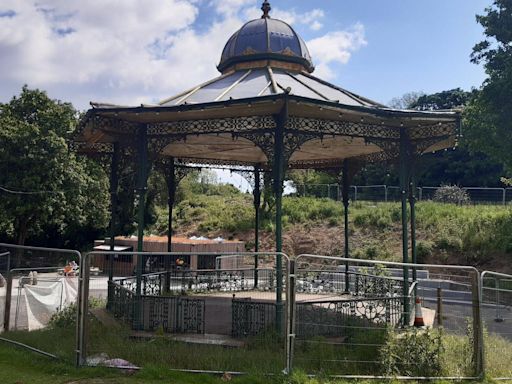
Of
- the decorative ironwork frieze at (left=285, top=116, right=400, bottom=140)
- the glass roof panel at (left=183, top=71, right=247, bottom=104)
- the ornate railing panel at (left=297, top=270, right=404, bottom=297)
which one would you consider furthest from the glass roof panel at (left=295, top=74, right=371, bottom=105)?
the ornate railing panel at (left=297, top=270, right=404, bottom=297)

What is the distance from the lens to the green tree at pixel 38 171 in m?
28.2

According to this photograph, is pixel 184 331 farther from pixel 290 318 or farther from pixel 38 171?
pixel 38 171

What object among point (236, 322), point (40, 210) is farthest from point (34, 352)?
point (40, 210)

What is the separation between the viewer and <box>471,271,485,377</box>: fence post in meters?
6.07

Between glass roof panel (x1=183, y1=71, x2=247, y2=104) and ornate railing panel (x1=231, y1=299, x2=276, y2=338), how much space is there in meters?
3.84

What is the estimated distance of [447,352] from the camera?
20.8ft

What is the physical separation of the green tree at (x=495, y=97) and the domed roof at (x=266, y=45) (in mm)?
12023

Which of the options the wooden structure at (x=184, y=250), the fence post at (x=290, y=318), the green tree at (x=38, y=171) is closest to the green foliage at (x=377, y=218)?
the wooden structure at (x=184, y=250)

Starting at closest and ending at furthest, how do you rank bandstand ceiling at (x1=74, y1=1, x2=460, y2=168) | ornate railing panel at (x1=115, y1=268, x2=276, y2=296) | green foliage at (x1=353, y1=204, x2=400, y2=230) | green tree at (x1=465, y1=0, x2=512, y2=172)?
bandstand ceiling at (x1=74, y1=1, x2=460, y2=168) < ornate railing panel at (x1=115, y1=268, x2=276, y2=296) < green tree at (x1=465, y1=0, x2=512, y2=172) < green foliage at (x1=353, y1=204, x2=400, y2=230)

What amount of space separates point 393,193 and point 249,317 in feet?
92.8

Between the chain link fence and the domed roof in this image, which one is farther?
the chain link fence

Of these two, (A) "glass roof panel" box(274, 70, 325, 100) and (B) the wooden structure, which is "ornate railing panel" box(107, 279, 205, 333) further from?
(B) the wooden structure

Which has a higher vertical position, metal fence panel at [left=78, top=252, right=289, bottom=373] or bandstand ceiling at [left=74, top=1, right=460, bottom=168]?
bandstand ceiling at [left=74, top=1, right=460, bottom=168]

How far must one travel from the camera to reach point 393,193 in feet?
111
